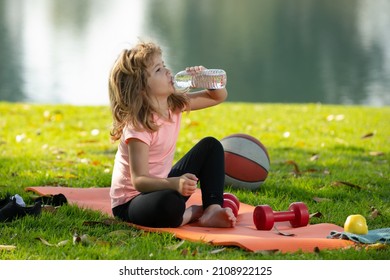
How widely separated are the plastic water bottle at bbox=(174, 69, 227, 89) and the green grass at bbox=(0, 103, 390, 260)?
3.01 feet

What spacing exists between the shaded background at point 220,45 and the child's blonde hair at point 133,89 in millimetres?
12652

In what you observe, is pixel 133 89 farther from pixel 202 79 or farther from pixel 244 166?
pixel 244 166

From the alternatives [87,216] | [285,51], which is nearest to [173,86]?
[87,216]

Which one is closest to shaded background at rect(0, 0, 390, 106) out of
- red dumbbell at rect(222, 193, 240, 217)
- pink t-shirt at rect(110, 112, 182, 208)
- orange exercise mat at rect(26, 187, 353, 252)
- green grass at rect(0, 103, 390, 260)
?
green grass at rect(0, 103, 390, 260)

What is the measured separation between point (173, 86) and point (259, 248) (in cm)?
117

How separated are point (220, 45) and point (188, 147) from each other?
56.9 feet

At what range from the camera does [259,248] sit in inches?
151

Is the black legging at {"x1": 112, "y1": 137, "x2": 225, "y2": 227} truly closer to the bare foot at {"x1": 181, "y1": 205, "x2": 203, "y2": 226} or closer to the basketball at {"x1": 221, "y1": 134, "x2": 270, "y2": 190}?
the bare foot at {"x1": 181, "y1": 205, "x2": 203, "y2": 226}

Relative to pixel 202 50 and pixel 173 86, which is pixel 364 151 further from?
pixel 202 50

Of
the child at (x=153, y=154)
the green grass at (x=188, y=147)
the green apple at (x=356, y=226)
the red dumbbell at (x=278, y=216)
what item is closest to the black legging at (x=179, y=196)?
the child at (x=153, y=154)

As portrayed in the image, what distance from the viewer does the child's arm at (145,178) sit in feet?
13.8

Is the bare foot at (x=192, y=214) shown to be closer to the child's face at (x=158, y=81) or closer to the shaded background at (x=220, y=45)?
the child's face at (x=158, y=81)

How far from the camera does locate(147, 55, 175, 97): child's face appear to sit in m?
4.45

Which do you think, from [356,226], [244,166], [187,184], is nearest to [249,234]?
[187,184]
